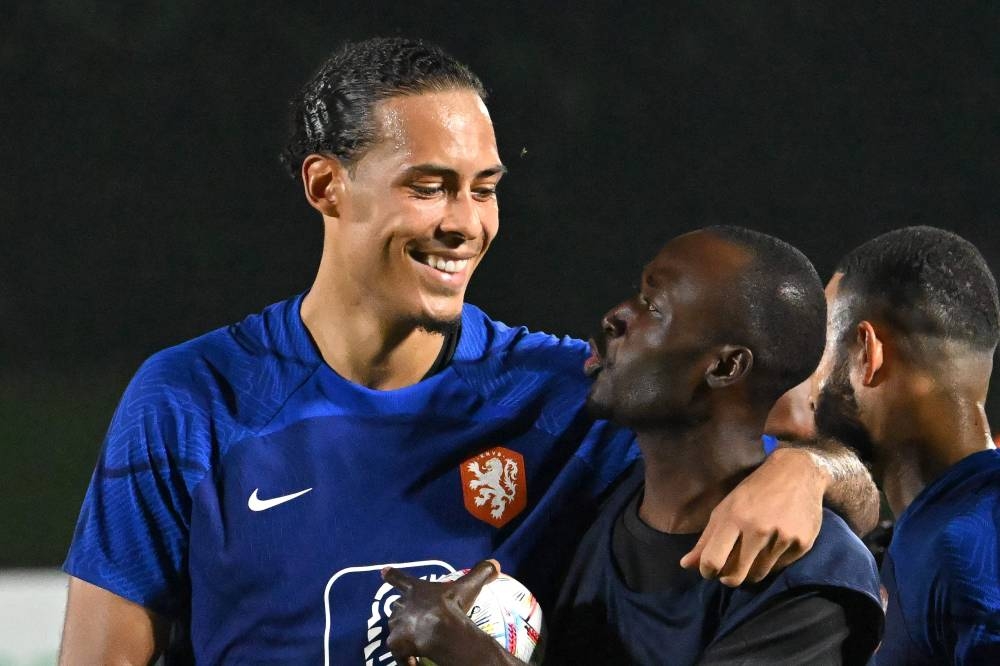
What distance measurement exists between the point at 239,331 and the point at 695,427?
2.86ft

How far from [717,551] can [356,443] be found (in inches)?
28.4

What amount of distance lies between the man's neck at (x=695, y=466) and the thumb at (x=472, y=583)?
0.89 feet

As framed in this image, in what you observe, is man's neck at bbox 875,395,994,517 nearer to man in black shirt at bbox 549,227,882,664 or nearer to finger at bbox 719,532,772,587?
man in black shirt at bbox 549,227,882,664

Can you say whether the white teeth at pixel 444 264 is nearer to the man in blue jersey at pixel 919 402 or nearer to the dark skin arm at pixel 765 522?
the dark skin arm at pixel 765 522

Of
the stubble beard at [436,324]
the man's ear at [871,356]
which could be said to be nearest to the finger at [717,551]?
the stubble beard at [436,324]

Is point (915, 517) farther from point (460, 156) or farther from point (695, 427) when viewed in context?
point (460, 156)

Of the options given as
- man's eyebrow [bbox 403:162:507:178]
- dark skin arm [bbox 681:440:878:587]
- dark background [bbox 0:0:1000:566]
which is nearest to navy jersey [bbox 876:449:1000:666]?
dark skin arm [bbox 681:440:878:587]

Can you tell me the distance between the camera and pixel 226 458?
227 cm

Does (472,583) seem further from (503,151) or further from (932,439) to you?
(503,151)

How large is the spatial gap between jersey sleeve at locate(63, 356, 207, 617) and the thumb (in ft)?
1.75

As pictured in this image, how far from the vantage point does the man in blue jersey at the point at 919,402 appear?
91.5 inches

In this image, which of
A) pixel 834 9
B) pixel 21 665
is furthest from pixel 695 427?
pixel 834 9

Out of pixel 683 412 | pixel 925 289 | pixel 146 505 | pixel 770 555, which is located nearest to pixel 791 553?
pixel 770 555

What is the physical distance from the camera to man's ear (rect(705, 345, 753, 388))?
2084 mm
